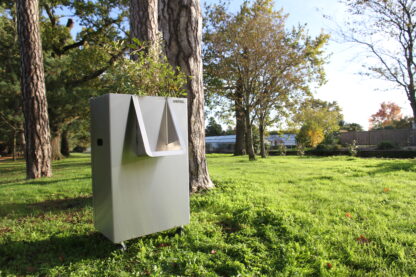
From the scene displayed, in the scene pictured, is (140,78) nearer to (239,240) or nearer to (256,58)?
(239,240)

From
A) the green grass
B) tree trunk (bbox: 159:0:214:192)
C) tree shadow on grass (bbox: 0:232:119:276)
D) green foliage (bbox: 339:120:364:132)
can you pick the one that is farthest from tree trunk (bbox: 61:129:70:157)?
green foliage (bbox: 339:120:364:132)

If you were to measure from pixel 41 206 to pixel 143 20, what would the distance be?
3.29 meters

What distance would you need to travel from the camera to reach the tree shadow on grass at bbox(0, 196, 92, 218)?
125 inches

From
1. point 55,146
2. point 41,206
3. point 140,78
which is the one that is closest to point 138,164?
point 140,78

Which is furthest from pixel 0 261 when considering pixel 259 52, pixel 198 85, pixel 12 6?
pixel 12 6

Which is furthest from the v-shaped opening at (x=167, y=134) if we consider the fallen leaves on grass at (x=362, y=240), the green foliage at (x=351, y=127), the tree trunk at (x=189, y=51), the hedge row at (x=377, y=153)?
the green foliage at (x=351, y=127)

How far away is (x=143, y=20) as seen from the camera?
13.4 feet

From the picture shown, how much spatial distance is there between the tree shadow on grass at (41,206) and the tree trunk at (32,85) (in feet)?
9.90

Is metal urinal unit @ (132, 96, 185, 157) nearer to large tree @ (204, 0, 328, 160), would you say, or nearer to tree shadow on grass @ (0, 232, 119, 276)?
tree shadow on grass @ (0, 232, 119, 276)

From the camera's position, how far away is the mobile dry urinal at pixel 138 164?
191cm

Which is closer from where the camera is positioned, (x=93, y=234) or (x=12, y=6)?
(x=93, y=234)

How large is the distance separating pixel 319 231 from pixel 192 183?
1.99 m

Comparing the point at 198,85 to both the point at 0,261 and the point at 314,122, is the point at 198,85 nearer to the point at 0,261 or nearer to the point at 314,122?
the point at 0,261

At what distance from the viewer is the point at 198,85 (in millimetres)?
4031
